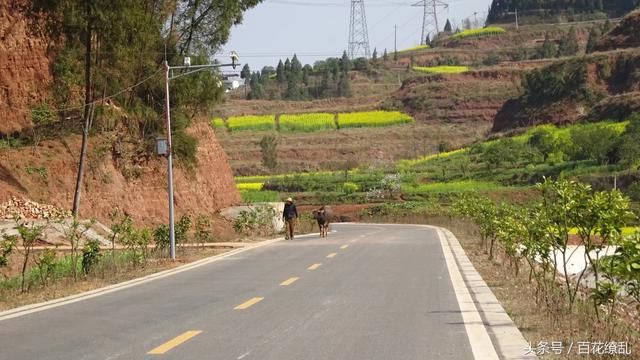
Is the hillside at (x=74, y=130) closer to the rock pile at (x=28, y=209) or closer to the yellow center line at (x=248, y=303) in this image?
the rock pile at (x=28, y=209)

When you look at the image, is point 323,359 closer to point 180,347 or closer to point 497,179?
point 180,347

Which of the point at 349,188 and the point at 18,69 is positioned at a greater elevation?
the point at 18,69

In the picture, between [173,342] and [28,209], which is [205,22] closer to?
[28,209]

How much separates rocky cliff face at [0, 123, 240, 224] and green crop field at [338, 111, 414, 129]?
94.8 meters

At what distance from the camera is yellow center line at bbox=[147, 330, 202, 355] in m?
10.0

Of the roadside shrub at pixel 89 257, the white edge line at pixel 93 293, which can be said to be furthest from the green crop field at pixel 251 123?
the roadside shrub at pixel 89 257

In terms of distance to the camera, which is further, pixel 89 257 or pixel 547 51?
pixel 547 51

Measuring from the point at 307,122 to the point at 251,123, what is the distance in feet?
32.7

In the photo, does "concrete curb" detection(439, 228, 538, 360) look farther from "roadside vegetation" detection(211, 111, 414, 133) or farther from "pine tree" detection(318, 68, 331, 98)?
"pine tree" detection(318, 68, 331, 98)

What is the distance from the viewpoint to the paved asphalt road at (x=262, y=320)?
10023 millimetres

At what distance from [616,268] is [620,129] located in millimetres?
82121

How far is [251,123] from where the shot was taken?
14488cm

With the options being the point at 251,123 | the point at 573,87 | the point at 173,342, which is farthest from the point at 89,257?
the point at 251,123

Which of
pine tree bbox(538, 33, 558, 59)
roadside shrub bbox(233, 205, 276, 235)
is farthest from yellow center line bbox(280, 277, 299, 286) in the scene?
pine tree bbox(538, 33, 558, 59)
